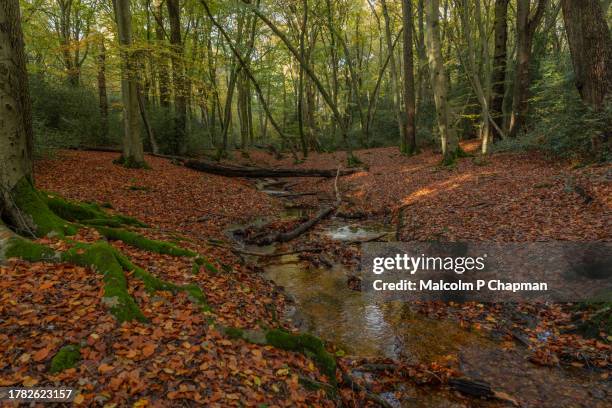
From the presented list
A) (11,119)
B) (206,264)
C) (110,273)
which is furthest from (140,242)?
(11,119)

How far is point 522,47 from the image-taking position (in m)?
16.7

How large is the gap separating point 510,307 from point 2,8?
9443 millimetres

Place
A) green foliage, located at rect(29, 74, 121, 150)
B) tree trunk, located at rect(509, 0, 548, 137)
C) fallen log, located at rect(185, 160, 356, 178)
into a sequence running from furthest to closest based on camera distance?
fallen log, located at rect(185, 160, 356, 178) → green foliage, located at rect(29, 74, 121, 150) → tree trunk, located at rect(509, 0, 548, 137)

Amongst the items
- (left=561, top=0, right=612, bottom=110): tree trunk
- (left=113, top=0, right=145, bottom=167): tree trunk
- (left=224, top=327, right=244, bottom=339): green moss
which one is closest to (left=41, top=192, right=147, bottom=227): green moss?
(left=224, top=327, right=244, bottom=339): green moss

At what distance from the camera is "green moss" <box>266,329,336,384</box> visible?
4695 millimetres

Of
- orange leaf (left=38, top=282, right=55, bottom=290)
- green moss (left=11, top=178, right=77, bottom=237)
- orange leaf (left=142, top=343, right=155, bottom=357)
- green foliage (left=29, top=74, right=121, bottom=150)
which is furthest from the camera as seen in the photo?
green foliage (left=29, top=74, right=121, bottom=150)

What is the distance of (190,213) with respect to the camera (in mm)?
11930

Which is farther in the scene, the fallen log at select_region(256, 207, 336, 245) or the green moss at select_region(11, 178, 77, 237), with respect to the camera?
the fallen log at select_region(256, 207, 336, 245)

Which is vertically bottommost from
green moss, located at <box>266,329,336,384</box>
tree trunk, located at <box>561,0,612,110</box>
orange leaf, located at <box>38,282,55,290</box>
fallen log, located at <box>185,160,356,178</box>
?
green moss, located at <box>266,329,336,384</box>

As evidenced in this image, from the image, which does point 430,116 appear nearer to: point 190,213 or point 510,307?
point 190,213

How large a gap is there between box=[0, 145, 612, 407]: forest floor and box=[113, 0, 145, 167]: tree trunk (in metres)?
1.91

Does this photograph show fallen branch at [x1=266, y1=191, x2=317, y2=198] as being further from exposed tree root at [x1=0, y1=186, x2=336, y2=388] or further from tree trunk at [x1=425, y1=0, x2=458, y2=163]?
exposed tree root at [x1=0, y1=186, x2=336, y2=388]

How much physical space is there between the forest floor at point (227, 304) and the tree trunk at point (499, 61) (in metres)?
7.35

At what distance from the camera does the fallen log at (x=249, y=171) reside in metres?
19.7
